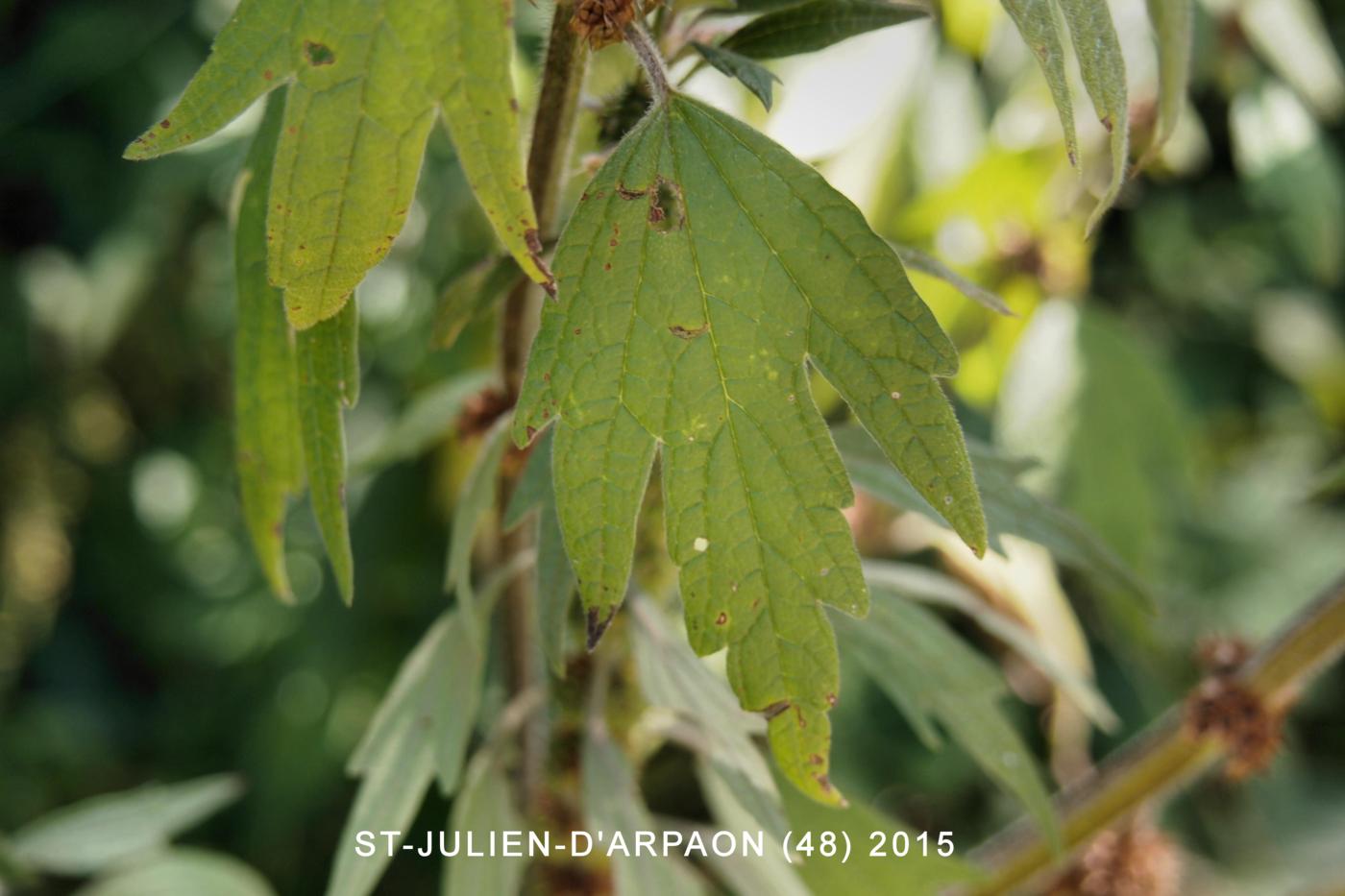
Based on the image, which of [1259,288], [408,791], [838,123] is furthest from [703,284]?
[1259,288]

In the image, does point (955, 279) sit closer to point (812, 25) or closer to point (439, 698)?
point (812, 25)

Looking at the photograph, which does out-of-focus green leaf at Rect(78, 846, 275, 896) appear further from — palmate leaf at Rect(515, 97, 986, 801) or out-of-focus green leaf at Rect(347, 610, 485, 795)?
palmate leaf at Rect(515, 97, 986, 801)

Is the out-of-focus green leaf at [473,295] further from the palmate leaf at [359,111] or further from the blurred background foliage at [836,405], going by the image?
the blurred background foliage at [836,405]

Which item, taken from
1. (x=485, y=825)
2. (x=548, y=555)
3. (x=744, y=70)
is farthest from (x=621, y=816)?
(x=744, y=70)

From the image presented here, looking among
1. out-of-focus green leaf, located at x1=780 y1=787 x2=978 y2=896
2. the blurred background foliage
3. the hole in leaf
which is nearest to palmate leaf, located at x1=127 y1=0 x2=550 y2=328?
the hole in leaf

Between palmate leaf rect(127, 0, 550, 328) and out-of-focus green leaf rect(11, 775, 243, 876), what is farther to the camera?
out-of-focus green leaf rect(11, 775, 243, 876)

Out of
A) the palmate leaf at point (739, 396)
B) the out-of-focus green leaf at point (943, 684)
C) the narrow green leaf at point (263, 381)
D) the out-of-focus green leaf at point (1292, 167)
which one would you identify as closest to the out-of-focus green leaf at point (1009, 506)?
the out-of-focus green leaf at point (943, 684)

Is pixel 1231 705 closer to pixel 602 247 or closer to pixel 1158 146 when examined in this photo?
pixel 1158 146
